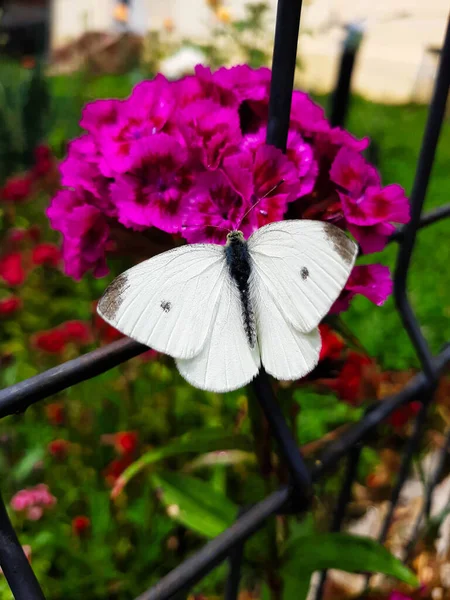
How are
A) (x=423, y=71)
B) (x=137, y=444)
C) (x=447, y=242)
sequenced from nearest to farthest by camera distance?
1. (x=137, y=444)
2. (x=447, y=242)
3. (x=423, y=71)

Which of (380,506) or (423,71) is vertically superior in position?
(423,71)

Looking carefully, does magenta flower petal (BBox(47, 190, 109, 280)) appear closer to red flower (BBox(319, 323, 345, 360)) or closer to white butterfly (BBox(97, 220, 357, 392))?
white butterfly (BBox(97, 220, 357, 392))

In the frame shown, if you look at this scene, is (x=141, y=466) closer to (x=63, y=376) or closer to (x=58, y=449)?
(x=63, y=376)

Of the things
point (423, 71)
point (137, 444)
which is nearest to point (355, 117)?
point (423, 71)

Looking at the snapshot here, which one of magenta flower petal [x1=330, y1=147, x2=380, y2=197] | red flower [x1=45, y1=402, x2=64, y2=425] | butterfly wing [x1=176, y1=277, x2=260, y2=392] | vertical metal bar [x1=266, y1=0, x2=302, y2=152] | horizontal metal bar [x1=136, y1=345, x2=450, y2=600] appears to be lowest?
red flower [x1=45, y1=402, x2=64, y2=425]

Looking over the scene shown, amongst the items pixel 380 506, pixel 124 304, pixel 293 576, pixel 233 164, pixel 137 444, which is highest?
pixel 233 164

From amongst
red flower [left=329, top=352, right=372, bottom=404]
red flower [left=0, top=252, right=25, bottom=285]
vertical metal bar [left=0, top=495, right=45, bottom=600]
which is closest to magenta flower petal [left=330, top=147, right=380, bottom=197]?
vertical metal bar [left=0, top=495, right=45, bottom=600]

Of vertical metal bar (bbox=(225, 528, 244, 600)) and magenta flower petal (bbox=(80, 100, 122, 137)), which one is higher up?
magenta flower petal (bbox=(80, 100, 122, 137))

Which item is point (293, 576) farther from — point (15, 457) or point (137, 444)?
point (15, 457)
